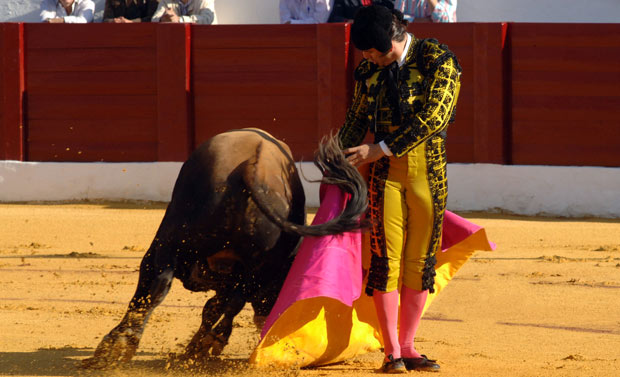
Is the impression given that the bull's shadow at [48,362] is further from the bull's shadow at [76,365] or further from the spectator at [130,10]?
the spectator at [130,10]

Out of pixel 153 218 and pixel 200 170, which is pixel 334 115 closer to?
pixel 153 218

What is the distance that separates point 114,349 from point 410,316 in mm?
821

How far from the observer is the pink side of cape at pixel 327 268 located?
110 inches

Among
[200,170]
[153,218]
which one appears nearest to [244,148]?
[200,170]

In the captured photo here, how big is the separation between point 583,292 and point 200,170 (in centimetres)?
203

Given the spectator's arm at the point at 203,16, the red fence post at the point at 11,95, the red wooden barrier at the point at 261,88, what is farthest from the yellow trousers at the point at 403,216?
the red fence post at the point at 11,95

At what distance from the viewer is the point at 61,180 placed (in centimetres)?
725

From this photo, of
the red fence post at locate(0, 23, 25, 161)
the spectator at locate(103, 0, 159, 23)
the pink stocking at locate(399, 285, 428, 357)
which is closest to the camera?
the pink stocking at locate(399, 285, 428, 357)

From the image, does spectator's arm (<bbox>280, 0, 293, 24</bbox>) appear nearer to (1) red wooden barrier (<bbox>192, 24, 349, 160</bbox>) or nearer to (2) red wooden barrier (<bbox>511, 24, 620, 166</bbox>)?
(1) red wooden barrier (<bbox>192, 24, 349, 160</bbox>)

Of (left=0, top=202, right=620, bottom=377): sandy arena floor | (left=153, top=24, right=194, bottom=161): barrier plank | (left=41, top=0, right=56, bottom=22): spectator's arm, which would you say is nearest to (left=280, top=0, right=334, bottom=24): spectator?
(left=153, top=24, right=194, bottom=161): barrier plank

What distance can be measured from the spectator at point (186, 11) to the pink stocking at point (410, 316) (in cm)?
479

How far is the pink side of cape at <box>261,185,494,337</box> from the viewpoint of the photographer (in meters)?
2.78

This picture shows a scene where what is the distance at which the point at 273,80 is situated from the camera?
727 cm

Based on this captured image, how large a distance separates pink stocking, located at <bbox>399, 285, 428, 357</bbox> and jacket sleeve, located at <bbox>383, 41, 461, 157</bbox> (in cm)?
42
